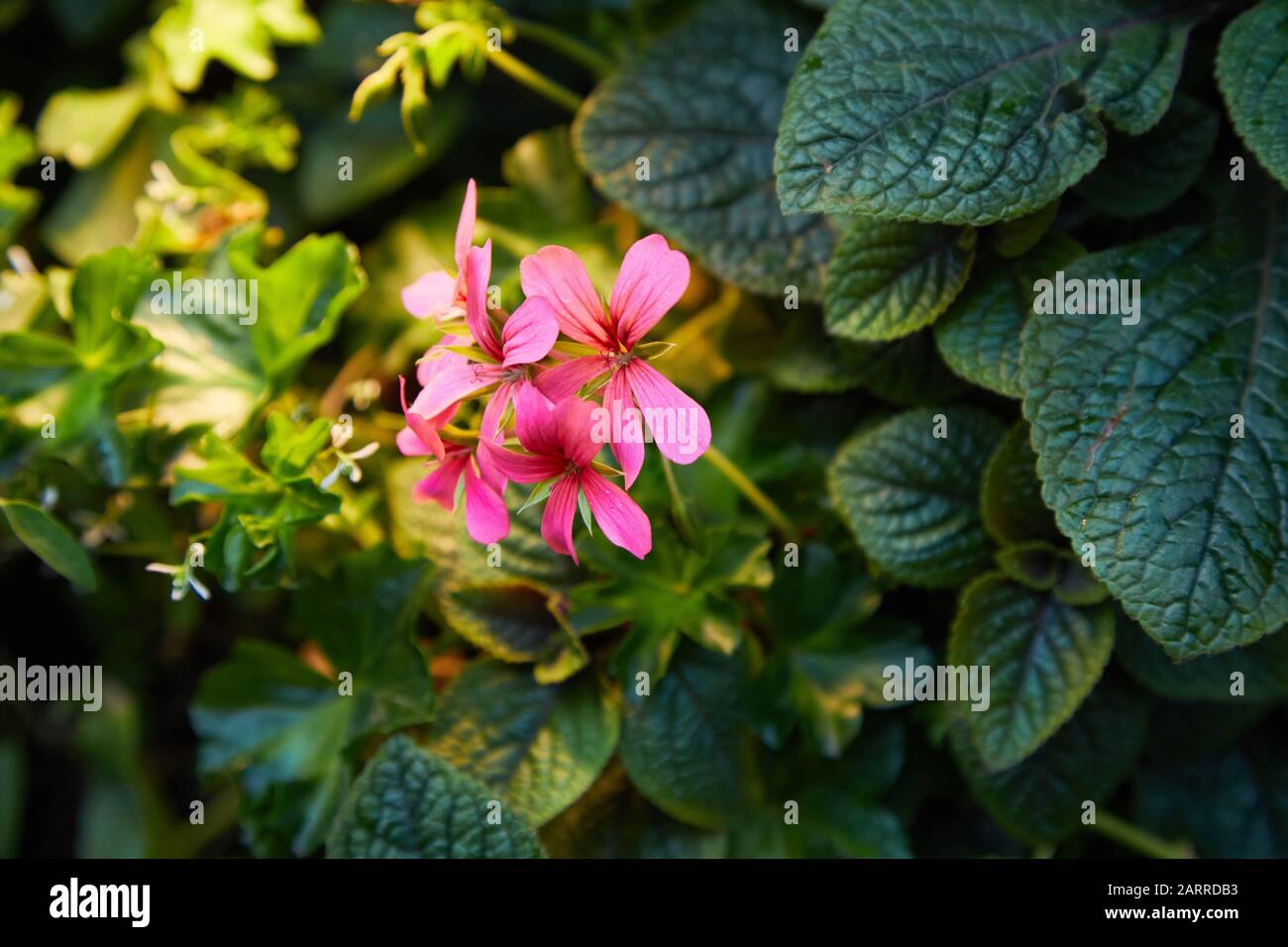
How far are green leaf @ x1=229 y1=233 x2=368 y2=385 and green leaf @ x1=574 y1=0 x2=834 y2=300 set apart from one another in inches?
9.6

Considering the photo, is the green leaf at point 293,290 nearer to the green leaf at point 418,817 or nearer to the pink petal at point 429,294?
the pink petal at point 429,294

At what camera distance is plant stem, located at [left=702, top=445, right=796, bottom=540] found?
89cm

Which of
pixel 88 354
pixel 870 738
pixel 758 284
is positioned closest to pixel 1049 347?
pixel 758 284

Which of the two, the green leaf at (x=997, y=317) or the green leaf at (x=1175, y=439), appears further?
the green leaf at (x=997, y=317)

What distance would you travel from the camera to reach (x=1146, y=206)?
85 centimetres

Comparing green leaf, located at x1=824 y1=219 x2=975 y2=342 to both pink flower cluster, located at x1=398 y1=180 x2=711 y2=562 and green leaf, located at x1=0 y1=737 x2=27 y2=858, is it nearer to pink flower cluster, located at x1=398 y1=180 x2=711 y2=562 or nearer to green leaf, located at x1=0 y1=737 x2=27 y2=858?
pink flower cluster, located at x1=398 y1=180 x2=711 y2=562

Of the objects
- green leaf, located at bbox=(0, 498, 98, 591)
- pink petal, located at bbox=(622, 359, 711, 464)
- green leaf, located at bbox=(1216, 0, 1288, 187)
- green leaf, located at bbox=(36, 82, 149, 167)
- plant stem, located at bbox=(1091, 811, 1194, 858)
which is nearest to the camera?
pink petal, located at bbox=(622, 359, 711, 464)

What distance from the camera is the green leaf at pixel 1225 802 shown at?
1048 mm

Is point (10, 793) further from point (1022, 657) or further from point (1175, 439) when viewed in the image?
point (1175, 439)

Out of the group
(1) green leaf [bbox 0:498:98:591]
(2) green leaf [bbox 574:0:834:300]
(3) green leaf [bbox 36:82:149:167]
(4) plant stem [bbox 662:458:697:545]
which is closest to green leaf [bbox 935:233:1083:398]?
(2) green leaf [bbox 574:0:834:300]

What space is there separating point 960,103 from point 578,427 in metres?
0.39

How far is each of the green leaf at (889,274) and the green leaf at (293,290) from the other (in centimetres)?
42

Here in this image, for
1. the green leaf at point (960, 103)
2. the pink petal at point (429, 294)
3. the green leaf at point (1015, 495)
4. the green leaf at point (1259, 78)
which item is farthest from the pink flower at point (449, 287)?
the green leaf at point (1259, 78)

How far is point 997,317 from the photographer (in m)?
0.84
